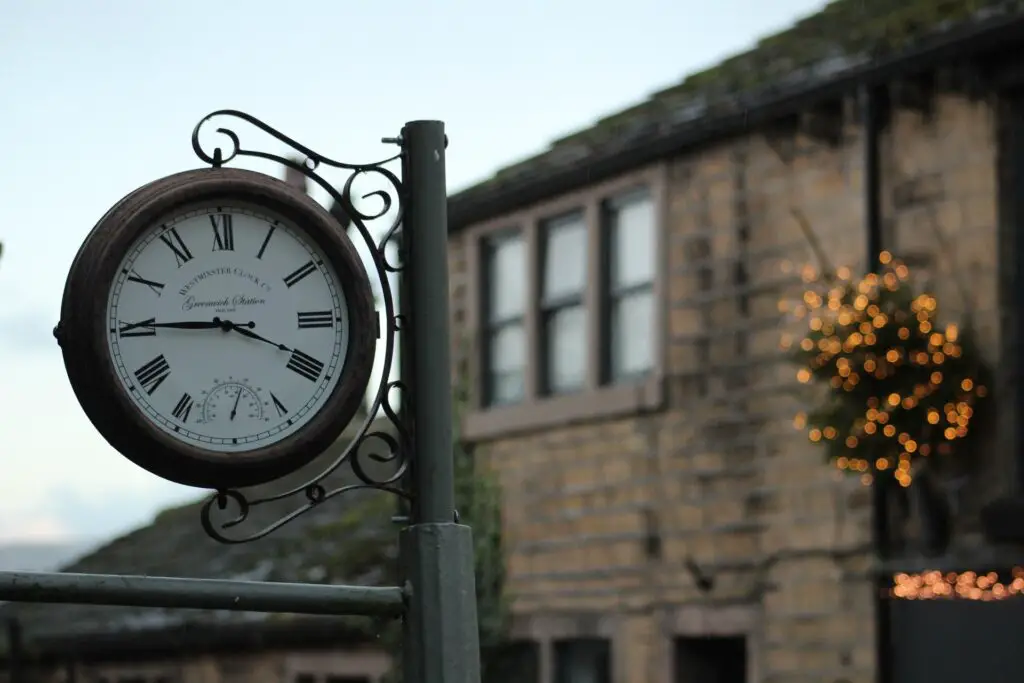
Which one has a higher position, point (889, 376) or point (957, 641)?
point (889, 376)

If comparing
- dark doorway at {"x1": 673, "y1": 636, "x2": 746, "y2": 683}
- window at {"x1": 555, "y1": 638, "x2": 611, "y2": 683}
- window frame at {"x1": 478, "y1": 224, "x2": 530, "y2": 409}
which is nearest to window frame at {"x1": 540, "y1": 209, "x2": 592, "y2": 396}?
window frame at {"x1": 478, "y1": 224, "x2": 530, "y2": 409}

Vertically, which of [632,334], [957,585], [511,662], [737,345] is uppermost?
[632,334]

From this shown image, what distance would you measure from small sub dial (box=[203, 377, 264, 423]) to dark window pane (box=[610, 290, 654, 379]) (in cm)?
1065

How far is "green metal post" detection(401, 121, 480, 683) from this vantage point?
532cm

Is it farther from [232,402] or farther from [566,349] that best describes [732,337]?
[232,402]

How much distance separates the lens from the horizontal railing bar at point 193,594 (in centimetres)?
494

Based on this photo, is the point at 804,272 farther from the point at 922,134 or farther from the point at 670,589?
the point at 670,589

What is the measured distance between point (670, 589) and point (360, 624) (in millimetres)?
4487

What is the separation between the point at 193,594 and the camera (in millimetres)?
5082

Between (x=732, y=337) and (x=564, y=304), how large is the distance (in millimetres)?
2112

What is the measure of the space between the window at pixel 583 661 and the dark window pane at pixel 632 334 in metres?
2.10

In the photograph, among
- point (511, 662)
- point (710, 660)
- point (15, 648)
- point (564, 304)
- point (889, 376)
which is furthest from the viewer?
point (15, 648)

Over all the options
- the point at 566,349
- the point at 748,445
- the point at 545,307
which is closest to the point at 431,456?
the point at 748,445

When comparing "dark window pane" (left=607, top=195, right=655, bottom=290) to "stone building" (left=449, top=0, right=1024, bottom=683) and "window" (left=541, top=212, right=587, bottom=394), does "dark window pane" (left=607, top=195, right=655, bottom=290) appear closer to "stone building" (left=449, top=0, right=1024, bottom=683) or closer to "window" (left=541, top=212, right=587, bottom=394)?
"stone building" (left=449, top=0, right=1024, bottom=683)
